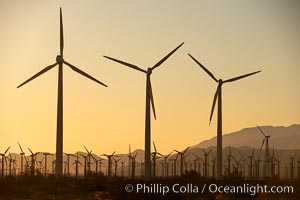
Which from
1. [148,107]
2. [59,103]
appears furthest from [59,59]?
[148,107]

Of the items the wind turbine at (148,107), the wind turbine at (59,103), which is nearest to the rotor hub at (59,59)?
the wind turbine at (59,103)

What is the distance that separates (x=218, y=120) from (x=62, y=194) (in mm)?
33468

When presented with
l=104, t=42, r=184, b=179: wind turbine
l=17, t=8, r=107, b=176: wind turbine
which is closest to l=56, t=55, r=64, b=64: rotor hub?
l=17, t=8, r=107, b=176: wind turbine

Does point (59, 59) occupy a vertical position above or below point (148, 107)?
above

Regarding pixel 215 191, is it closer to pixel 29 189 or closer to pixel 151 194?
pixel 151 194

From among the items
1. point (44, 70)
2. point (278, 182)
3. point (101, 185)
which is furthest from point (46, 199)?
point (44, 70)

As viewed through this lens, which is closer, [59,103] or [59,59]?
[59,103]

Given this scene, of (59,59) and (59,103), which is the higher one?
(59,59)

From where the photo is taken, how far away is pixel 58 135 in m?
78.1

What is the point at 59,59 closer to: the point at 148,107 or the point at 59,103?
the point at 59,103

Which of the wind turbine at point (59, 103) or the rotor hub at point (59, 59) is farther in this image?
the rotor hub at point (59, 59)

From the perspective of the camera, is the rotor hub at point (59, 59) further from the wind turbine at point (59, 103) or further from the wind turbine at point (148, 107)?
the wind turbine at point (148, 107)

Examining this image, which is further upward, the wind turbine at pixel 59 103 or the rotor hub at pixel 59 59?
the rotor hub at pixel 59 59

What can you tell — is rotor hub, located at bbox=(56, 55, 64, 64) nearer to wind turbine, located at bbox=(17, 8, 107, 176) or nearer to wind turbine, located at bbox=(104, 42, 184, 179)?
wind turbine, located at bbox=(17, 8, 107, 176)
